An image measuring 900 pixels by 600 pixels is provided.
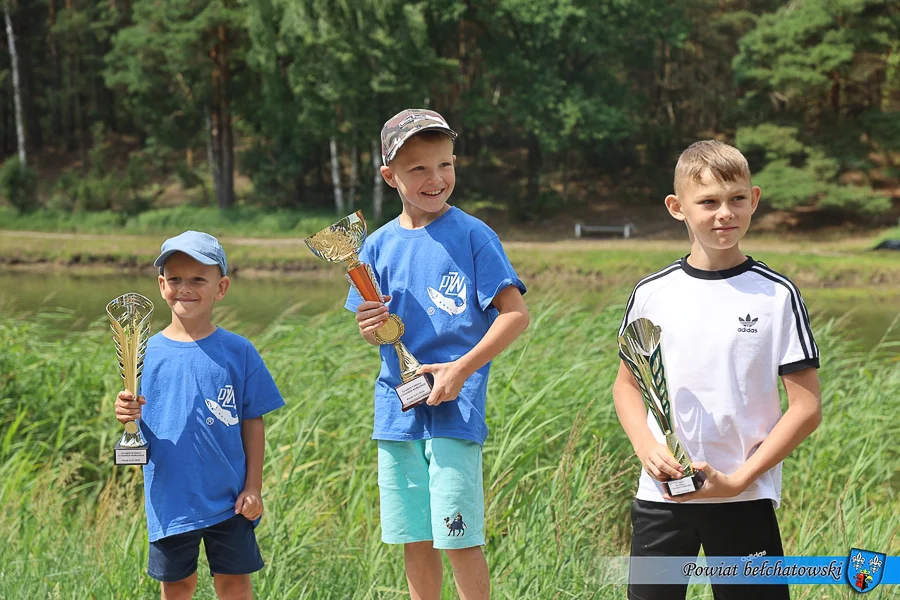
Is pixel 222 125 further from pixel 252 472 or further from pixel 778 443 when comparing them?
pixel 778 443

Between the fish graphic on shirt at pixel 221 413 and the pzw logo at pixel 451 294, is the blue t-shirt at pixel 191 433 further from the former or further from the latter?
the pzw logo at pixel 451 294

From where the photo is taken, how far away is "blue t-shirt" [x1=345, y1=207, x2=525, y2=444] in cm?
228

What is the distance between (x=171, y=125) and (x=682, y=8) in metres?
15.9

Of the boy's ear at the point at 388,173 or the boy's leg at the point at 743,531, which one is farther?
the boy's ear at the point at 388,173

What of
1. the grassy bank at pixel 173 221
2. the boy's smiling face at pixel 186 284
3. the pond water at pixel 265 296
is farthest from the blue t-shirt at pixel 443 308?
the grassy bank at pixel 173 221

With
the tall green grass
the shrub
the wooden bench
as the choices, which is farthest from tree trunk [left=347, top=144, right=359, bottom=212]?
the tall green grass

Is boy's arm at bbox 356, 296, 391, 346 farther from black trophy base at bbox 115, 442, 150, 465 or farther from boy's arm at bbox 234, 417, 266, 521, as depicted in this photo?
black trophy base at bbox 115, 442, 150, 465

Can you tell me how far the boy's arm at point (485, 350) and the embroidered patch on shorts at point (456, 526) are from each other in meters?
0.29

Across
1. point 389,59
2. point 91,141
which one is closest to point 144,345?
point 389,59

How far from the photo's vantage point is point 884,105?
86.8 feet

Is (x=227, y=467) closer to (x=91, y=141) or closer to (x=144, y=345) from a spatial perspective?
(x=144, y=345)

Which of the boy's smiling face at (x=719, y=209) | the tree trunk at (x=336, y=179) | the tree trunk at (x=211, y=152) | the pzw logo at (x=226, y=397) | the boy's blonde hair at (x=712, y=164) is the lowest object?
the pzw logo at (x=226, y=397)

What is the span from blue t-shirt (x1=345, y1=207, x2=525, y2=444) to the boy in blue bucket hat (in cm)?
36

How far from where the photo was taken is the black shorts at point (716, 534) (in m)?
1.97
